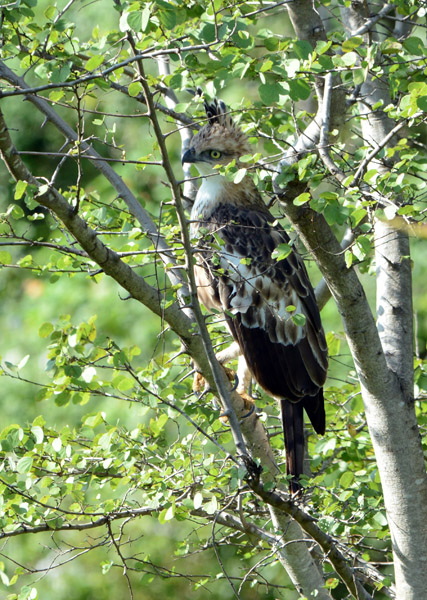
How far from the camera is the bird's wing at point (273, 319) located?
3.77 metres

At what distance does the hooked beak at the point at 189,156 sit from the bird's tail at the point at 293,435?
125 centimetres

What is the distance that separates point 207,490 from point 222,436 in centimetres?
78

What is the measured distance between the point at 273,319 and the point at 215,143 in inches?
36.5

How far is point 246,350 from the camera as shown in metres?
3.81

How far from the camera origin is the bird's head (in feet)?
13.0

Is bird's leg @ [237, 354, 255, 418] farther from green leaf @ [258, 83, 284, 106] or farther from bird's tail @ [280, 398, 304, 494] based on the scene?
green leaf @ [258, 83, 284, 106]

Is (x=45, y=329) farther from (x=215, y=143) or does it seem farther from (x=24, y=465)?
(x=215, y=143)

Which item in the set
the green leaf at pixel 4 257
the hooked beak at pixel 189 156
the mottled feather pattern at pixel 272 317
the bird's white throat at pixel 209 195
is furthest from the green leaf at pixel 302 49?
the bird's white throat at pixel 209 195

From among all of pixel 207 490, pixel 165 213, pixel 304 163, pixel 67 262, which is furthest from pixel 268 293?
pixel 304 163

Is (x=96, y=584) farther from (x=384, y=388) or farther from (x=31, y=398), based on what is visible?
(x=384, y=388)

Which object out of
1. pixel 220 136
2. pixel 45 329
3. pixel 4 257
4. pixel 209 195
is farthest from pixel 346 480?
pixel 220 136

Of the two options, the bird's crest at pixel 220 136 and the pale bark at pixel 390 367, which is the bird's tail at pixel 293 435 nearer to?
the pale bark at pixel 390 367

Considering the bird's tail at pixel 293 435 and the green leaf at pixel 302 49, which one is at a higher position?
the green leaf at pixel 302 49

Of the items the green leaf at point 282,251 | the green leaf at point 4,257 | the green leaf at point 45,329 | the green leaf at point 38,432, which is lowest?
the green leaf at point 38,432
